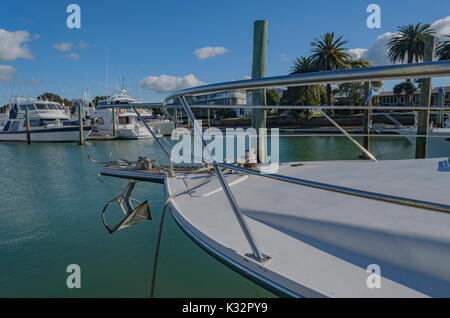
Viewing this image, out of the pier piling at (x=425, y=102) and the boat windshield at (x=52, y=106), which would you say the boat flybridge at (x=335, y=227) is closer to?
the pier piling at (x=425, y=102)

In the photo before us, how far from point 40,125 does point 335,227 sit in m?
31.9

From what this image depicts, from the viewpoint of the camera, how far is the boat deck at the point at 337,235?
1.44m

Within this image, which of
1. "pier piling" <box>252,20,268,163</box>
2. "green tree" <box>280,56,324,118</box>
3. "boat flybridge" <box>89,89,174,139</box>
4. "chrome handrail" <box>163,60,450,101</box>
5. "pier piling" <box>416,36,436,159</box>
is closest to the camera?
"chrome handrail" <box>163,60,450,101</box>

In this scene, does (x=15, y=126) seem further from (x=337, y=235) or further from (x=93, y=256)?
(x=337, y=235)

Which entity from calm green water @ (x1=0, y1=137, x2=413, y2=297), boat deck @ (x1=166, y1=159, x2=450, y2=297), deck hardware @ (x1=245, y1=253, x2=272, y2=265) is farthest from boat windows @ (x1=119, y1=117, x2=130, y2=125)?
deck hardware @ (x1=245, y1=253, x2=272, y2=265)

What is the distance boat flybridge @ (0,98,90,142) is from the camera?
25188 millimetres

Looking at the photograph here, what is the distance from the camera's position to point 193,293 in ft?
10.6

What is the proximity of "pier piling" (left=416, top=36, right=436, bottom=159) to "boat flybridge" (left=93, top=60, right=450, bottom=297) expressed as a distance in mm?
6386

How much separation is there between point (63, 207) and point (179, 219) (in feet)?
18.6

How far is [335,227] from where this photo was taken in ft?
6.12

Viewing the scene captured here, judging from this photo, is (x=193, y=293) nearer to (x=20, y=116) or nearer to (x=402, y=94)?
(x=20, y=116)

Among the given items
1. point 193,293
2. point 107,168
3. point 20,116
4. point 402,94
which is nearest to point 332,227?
point 193,293

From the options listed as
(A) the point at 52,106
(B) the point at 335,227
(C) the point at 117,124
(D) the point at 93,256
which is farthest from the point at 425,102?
(A) the point at 52,106

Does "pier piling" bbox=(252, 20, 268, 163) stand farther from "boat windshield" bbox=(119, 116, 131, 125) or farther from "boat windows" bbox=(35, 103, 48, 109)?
"boat windows" bbox=(35, 103, 48, 109)
